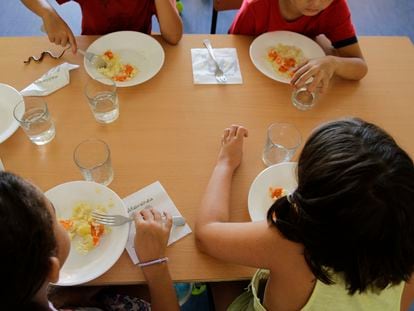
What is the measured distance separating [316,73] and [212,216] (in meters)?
0.60

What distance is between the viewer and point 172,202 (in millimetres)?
957

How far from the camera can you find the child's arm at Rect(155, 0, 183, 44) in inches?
50.9

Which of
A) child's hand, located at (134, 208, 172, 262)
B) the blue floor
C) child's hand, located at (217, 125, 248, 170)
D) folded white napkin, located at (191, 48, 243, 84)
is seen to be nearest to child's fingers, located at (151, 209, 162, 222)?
child's hand, located at (134, 208, 172, 262)

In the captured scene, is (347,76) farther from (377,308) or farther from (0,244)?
(0,244)

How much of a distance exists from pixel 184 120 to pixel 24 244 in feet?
2.04

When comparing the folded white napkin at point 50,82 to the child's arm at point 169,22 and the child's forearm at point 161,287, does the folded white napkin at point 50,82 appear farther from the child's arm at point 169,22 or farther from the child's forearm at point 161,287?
the child's forearm at point 161,287

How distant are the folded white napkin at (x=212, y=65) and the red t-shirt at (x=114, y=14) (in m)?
0.34

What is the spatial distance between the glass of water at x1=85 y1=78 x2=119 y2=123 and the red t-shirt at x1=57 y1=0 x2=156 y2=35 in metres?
0.43

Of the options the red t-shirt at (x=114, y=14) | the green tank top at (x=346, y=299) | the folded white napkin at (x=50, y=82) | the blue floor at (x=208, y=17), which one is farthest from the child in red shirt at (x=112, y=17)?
the blue floor at (x=208, y=17)

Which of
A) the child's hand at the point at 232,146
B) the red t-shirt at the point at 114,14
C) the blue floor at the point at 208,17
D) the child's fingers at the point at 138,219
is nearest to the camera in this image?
the child's fingers at the point at 138,219

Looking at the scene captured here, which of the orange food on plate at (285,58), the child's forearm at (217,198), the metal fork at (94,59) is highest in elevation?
the orange food on plate at (285,58)

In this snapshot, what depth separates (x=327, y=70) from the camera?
121cm

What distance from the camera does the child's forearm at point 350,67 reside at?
4.03ft

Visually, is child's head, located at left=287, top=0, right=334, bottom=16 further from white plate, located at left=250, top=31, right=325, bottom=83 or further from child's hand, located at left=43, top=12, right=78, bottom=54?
child's hand, located at left=43, top=12, right=78, bottom=54
